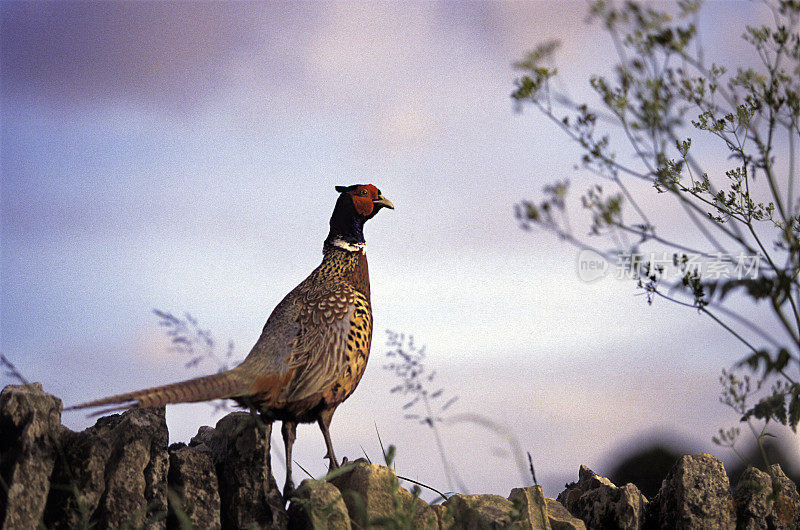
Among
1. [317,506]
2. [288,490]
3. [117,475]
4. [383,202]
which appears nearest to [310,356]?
[288,490]

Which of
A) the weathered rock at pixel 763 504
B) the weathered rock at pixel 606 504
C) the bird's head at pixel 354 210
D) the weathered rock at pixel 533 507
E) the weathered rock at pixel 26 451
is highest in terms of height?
the bird's head at pixel 354 210

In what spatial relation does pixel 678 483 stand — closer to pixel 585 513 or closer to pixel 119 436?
pixel 585 513

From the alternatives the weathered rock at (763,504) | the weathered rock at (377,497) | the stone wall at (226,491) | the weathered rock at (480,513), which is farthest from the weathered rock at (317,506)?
the weathered rock at (763,504)

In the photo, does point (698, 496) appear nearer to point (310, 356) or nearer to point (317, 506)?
point (317, 506)

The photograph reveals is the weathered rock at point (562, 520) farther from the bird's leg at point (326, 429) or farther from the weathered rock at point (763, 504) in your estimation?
the bird's leg at point (326, 429)

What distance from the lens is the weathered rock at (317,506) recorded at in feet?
15.6

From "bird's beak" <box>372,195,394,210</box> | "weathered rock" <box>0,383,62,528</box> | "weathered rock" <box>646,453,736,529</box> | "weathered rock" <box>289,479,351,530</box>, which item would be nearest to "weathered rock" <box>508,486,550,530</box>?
"weathered rock" <box>646,453,736,529</box>

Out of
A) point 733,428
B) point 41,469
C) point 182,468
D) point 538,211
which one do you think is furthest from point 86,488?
point 733,428

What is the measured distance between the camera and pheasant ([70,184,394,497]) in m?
5.25

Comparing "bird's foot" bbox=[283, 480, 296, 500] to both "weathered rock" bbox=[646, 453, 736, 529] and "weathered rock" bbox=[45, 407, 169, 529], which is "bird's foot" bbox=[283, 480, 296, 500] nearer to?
"weathered rock" bbox=[45, 407, 169, 529]

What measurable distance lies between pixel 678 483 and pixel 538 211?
7.86 feet

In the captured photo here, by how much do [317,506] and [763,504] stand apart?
11.4 ft

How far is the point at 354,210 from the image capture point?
6.88 m

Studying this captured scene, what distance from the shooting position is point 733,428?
564cm
